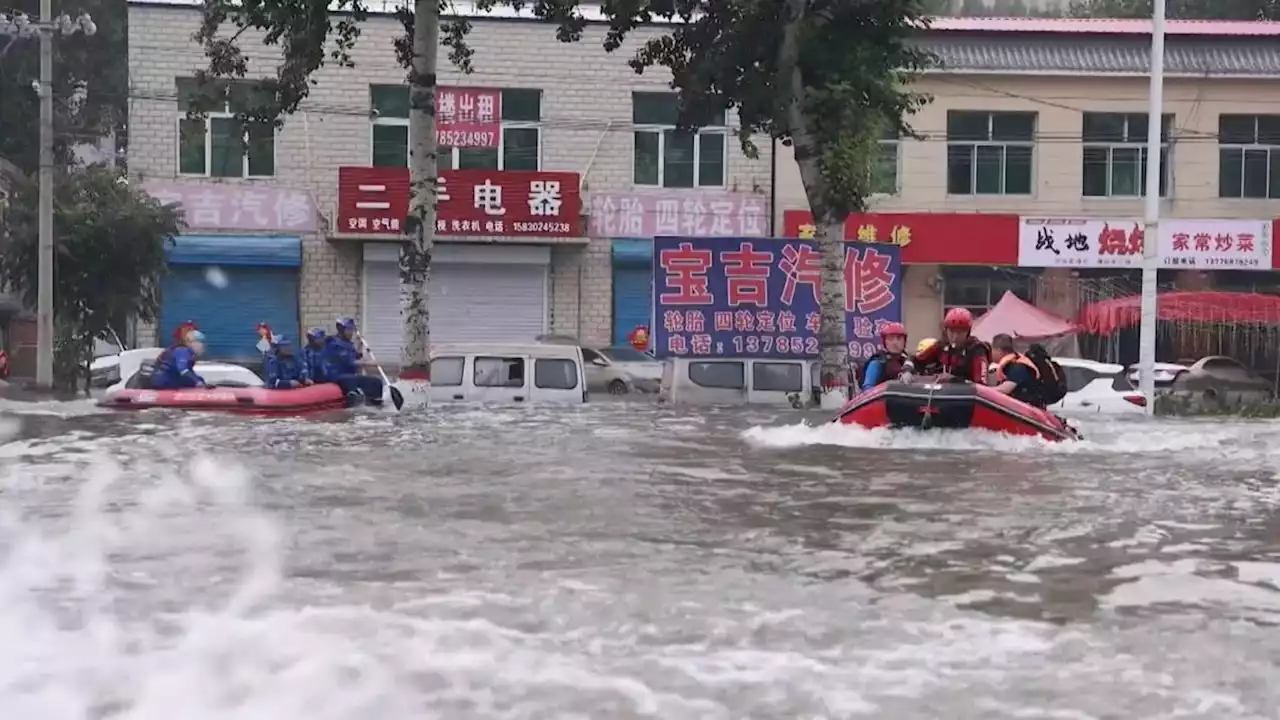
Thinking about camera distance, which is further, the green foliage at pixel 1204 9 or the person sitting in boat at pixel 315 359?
the green foliage at pixel 1204 9

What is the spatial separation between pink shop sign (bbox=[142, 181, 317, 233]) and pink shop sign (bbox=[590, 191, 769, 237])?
550cm

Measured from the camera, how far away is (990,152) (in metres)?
30.4

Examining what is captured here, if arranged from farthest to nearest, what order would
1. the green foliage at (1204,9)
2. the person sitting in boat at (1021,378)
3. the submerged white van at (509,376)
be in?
the green foliage at (1204,9)
the submerged white van at (509,376)
the person sitting in boat at (1021,378)

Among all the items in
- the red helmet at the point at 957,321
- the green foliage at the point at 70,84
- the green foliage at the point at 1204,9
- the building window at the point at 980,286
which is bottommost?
the red helmet at the point at 957,321

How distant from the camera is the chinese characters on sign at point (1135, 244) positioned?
29.7 meters

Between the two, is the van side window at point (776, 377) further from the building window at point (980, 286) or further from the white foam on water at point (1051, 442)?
the building window at point (980, 286)

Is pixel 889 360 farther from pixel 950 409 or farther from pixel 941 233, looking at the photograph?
pixel 941 233

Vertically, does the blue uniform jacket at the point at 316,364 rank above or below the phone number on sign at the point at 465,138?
below

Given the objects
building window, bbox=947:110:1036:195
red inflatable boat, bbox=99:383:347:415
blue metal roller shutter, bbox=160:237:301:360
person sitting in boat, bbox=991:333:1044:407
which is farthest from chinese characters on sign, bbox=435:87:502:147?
person sitting in boat, bbox=991:333:1044:407

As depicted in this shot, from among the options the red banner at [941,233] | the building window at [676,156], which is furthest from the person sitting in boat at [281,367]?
the red banner at [941,233]

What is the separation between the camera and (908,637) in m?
5.81

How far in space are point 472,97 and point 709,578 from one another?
2406 cm

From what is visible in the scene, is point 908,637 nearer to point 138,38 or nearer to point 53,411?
point 53,411

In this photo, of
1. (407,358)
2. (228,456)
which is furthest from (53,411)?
(228,456)
